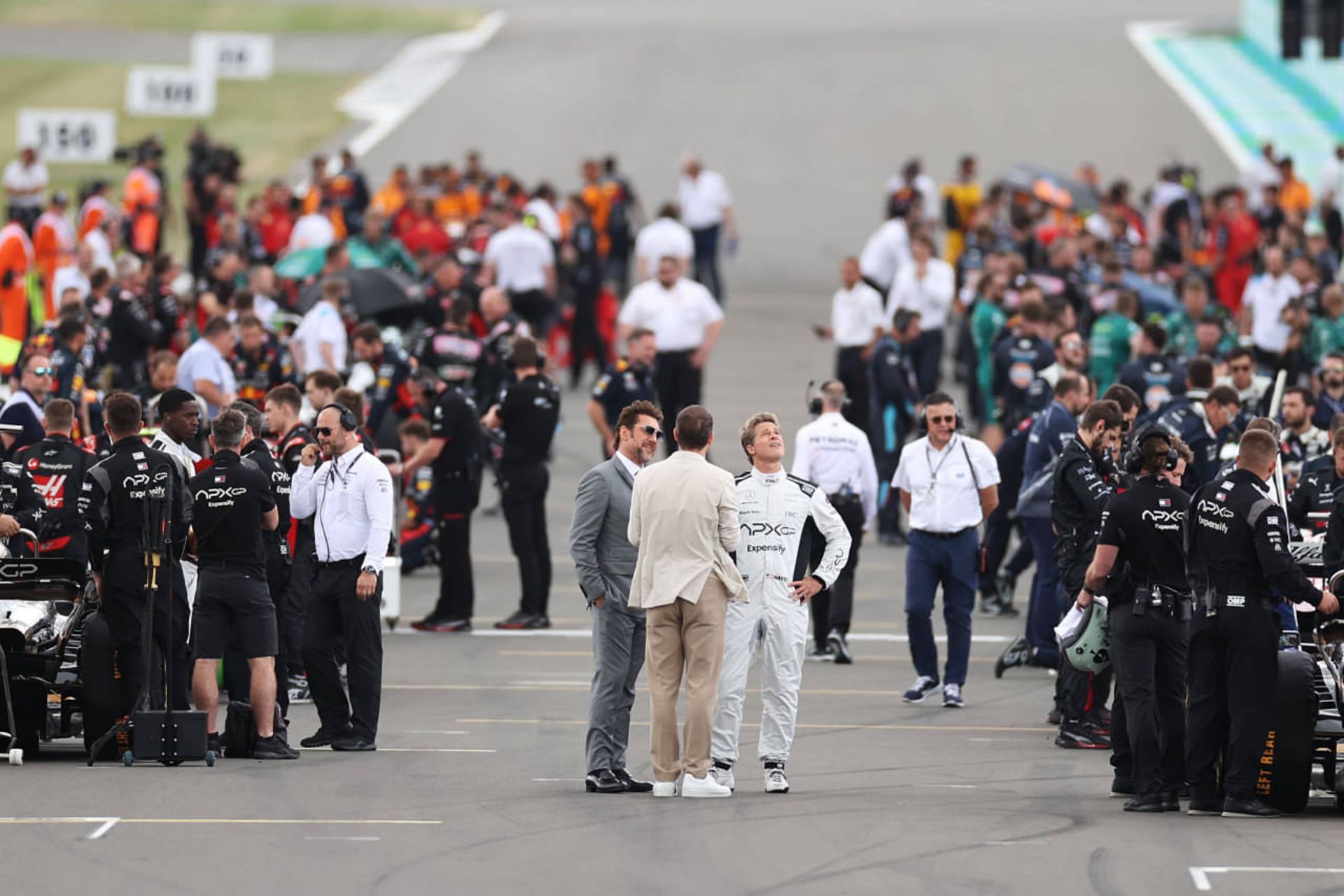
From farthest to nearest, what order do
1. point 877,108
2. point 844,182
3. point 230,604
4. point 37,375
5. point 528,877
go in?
point 877,108 → point 844,182 → point 37,375 → point 230,604 → point 528,877

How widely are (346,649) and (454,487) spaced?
395 cm

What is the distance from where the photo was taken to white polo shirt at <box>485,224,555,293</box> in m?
25.2

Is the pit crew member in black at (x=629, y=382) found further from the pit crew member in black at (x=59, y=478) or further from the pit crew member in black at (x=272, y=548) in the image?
the pit crew member in black at (x=59, y=478)

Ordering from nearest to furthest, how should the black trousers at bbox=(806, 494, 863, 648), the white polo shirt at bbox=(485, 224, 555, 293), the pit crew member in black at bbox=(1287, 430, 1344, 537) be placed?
the pit crew member in black at bbox=(1287, 430, 1344, 537) → the black trousers at bbox=(806, 494, 863, 648) → the white polo shirt at bbox=(485, 224, 555, 293)

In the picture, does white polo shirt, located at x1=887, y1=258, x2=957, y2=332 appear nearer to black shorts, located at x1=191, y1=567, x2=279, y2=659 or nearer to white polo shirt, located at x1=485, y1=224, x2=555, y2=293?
white polo shirt, located at x1=485, y1=224, x2=555, y2=293

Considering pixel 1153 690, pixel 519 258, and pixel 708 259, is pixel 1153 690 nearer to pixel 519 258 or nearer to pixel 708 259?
pixel 519 258

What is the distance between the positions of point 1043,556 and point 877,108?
3601 centimetres

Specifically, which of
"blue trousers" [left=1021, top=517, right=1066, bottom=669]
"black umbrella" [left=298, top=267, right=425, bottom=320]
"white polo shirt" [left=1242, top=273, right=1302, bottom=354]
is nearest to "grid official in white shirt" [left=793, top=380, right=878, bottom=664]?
"blue trousers" [left=1021, top=517, right=1066, bottom=669]

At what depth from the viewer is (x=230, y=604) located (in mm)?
12398

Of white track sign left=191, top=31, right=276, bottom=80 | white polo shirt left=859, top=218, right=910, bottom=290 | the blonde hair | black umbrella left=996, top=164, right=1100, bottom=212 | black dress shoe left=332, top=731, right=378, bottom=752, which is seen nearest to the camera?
the blonde hair

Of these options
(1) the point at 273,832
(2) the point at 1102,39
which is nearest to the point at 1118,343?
(1) the point at 273,832

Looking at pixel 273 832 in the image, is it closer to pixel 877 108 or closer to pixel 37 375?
pixel 37 375

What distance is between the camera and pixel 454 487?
16.9 m

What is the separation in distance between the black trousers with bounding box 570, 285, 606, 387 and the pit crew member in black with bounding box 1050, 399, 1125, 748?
47.2ft
